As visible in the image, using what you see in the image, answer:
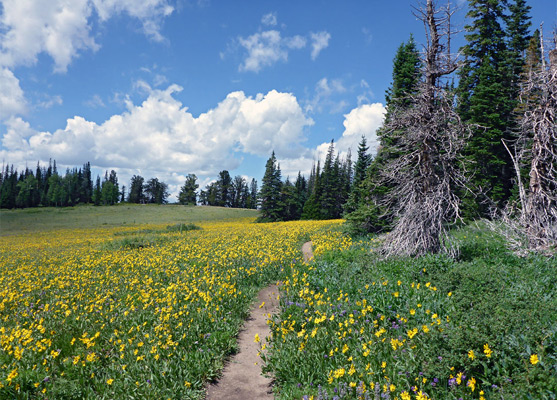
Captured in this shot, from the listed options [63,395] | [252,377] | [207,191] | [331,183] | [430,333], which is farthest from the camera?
[207,191]

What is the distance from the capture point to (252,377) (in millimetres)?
5215

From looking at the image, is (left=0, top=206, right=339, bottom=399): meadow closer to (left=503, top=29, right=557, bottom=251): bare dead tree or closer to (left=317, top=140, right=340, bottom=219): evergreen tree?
(left=503, top=29, right=557, bottom=251): bare dead tree

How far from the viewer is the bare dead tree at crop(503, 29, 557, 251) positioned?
944 cm

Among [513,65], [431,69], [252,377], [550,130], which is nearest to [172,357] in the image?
[252,377]

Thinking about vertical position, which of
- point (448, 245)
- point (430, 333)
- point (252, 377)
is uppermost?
point (448, 245)

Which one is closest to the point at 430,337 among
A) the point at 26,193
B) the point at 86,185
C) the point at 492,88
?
the point at 492,88

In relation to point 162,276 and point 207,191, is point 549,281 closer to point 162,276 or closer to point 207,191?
point 162,276

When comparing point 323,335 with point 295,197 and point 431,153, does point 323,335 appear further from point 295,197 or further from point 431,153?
point 295,197

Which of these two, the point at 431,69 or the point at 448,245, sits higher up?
the point at 431,69

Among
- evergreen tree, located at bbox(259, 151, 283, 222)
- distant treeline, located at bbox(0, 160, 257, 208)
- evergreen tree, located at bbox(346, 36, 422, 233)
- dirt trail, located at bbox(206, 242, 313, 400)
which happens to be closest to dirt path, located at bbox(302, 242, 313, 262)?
evergreen tree, located at bbox(346, 36, 422, 233)

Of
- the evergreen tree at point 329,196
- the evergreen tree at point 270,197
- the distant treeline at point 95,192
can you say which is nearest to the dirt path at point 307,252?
the evergreen tree at point 270,197

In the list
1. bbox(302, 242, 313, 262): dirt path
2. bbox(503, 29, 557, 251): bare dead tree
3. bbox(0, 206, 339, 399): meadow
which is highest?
bbox(503, 29, 557, 251): bare dead tree

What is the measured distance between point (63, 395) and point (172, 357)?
1658mm

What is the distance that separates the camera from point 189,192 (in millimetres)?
101625
